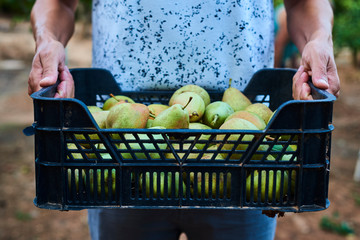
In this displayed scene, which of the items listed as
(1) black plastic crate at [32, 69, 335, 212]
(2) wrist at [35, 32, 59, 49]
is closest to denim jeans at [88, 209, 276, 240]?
(1) black plastic crate at [32, 69, 335, 212]

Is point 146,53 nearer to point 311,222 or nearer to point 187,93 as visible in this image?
point 187,93

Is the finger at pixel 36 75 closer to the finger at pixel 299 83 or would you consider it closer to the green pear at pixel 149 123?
the green pear at pixel 149 123

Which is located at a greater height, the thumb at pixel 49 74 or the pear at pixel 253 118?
the thumb at pixel 49 74

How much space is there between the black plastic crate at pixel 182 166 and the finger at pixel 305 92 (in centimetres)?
24

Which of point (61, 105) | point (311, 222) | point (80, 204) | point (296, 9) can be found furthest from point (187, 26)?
point (311, 222)

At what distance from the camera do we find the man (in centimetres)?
156

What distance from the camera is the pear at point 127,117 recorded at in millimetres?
1291

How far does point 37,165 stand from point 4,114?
21.2 feet

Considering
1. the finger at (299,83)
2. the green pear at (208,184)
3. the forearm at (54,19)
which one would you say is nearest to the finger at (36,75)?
the forearm at (54,19)

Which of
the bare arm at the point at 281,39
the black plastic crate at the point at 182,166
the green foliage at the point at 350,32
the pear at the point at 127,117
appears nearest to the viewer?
the black plastic crate at the point at 182,166

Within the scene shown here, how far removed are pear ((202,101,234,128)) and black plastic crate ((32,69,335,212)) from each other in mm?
354

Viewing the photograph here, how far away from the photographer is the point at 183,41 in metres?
1.66

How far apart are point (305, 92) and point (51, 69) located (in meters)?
0.81

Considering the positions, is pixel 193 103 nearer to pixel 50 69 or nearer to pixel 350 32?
pixel 50 69
